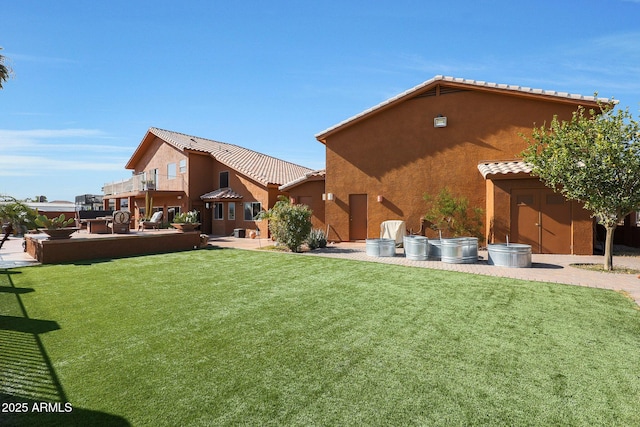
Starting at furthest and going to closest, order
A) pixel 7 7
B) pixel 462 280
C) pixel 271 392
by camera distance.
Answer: pixel 7 7
pixel 462 280
pixel 271 392

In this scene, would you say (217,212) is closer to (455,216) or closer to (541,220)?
(455,216)

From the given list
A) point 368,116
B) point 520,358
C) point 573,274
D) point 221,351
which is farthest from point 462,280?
point 368,116

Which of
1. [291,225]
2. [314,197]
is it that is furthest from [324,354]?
[314,197]

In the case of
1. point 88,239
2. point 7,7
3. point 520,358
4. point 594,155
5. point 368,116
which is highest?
point 7,7

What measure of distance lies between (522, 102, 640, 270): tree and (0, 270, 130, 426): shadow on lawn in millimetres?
11820

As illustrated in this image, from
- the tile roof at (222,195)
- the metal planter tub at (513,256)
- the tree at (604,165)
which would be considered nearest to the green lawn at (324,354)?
the metal planter tub at (513,256)

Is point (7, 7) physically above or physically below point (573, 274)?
above

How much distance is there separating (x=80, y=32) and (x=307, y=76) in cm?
930

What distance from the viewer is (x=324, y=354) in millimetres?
4191

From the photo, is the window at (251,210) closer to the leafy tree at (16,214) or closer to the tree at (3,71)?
the leafy tree at (16,214)

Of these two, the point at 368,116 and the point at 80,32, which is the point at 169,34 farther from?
the point at 368,116

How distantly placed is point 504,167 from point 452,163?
8.25 feet

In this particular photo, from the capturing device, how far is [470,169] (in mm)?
14938

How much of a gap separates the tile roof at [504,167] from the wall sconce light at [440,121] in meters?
2.62
